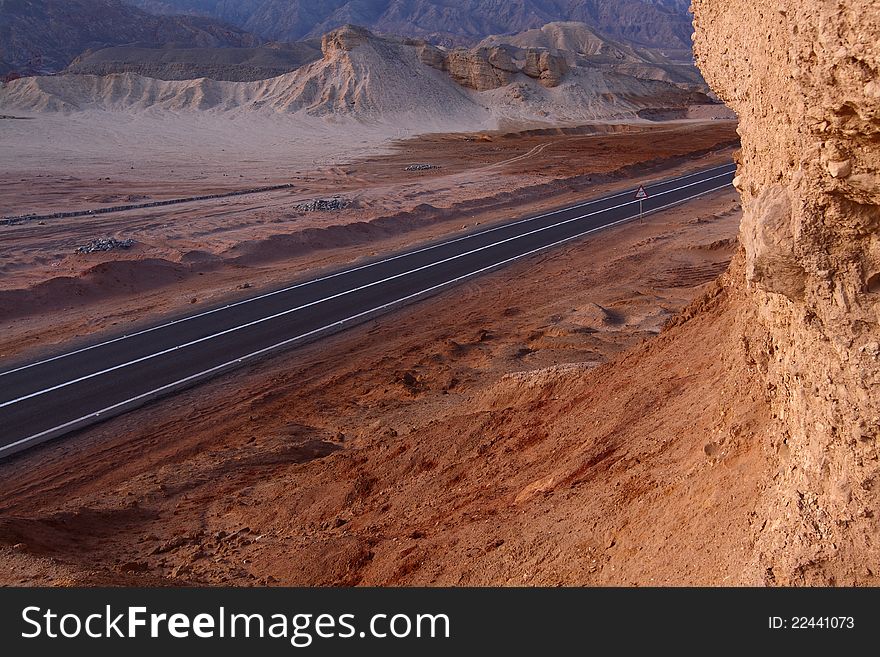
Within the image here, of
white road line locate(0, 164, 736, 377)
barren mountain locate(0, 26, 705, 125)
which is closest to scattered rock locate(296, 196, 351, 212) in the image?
white road line locate(0, 164, 736, 377)

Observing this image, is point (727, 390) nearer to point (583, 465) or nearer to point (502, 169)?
point (583, 465)

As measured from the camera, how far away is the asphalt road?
13.1 metres

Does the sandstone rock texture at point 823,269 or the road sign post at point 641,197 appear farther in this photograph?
the road sign post at point 641,197

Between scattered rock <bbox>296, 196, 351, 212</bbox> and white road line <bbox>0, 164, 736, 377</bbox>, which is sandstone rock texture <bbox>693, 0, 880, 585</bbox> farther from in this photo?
scattered rock <bbox>296, 196, 351, 212</bbox>

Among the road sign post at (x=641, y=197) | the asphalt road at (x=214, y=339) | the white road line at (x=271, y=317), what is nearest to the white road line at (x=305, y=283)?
the asphalt road at (x=214, y=339)

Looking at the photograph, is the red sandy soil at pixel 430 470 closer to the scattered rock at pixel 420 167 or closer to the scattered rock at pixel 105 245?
the scattered rock at pixel 105 245

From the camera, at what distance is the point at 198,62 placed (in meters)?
101

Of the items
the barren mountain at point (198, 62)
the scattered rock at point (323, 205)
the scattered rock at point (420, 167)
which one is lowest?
the scattered rock at point (323, 205)

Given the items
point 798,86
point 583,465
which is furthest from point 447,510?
point 798,86

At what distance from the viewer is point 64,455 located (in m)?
11.5

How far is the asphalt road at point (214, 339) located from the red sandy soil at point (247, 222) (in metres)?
1.28

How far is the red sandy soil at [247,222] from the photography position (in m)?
19.8

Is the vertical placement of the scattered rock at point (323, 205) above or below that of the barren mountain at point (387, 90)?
below

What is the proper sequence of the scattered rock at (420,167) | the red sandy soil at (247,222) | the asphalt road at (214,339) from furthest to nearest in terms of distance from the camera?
1. the scattered rock at (420,167)
2. the red sandy soil at (247,222)
3. the asphalt road at (214,339)
